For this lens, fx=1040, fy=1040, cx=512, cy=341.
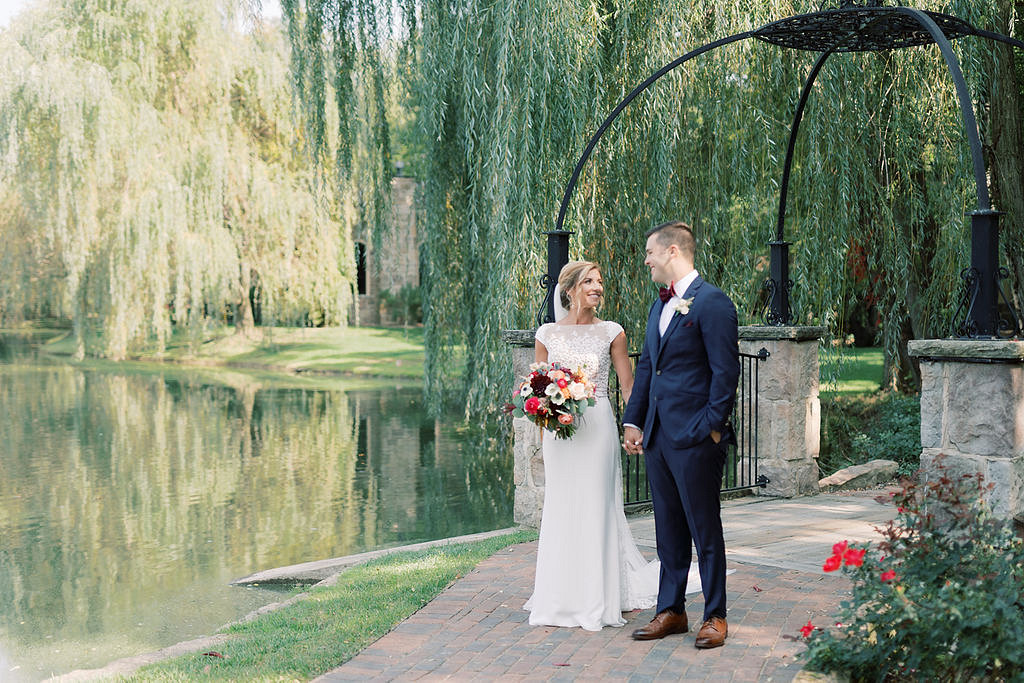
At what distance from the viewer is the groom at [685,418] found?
4.46 meters

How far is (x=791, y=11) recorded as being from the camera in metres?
9.57

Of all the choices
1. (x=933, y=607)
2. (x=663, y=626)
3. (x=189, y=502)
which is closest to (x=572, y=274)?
(x=663, y=626)

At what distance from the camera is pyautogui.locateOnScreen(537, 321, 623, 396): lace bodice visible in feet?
17.4

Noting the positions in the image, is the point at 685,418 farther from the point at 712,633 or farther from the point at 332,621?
the point at 332,621

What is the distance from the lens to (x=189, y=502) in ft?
→ 35.1

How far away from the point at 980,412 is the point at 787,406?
325 cm

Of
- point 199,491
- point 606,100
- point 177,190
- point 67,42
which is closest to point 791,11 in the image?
point 606,100

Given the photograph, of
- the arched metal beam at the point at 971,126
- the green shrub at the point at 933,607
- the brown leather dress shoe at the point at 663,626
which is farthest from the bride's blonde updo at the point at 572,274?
the arched metal beam at the point at 971,126

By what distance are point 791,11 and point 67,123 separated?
1534cm

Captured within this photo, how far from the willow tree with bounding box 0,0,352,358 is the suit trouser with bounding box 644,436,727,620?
15941 mm

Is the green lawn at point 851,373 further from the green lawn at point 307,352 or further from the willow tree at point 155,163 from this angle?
the green lawn at point 307,352

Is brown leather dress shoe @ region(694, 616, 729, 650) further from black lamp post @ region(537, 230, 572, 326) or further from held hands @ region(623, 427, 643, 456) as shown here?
black lamp post @ region(537, 230, 572, 326)

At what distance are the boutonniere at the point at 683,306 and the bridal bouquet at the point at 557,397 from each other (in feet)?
2.37

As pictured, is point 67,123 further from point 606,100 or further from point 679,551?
point 679,551
